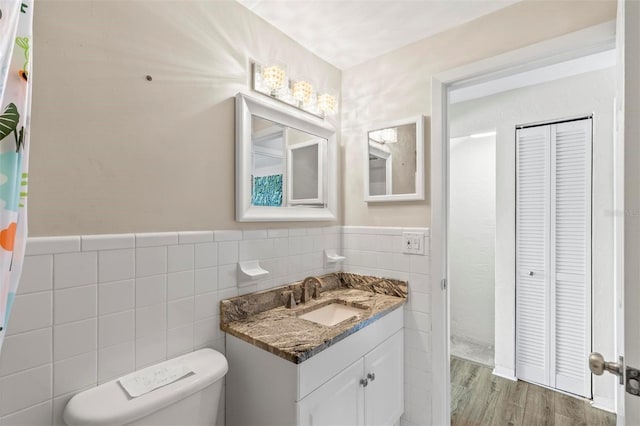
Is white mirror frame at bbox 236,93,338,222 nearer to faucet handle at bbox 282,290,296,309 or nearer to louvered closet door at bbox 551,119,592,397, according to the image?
faucet handle at bbox 282,290,296,309

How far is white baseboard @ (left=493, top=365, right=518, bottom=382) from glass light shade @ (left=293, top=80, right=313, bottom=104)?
245 centimetres

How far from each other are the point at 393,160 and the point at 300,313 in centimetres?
100

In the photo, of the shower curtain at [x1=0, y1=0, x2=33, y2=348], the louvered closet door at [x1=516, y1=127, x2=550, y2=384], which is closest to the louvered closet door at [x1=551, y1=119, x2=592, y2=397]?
the louvered closet door at [x1=516, y1=127, x2=550, y2=384]

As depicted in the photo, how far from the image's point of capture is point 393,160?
1.78 m

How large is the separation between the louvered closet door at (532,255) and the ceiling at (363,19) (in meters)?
1.20

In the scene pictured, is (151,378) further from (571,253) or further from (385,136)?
(571,253)

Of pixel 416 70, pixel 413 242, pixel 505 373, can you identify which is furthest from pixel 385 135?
pixel 505 373

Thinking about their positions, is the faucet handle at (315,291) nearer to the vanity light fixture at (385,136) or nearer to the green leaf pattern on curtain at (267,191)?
the green leaf pattern on curtain at (267,191)

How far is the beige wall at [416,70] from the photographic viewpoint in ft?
4.36

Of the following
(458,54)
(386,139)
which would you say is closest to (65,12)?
(386,139)

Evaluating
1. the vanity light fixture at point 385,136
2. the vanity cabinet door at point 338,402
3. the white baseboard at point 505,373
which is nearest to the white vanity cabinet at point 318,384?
the vanity cabinet door at point 338,402

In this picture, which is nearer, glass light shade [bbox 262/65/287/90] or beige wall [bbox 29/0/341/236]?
beige wall [bbox 29/0/341/236]

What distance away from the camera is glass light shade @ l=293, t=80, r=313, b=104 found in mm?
1645

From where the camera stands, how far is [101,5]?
1.00 meters
